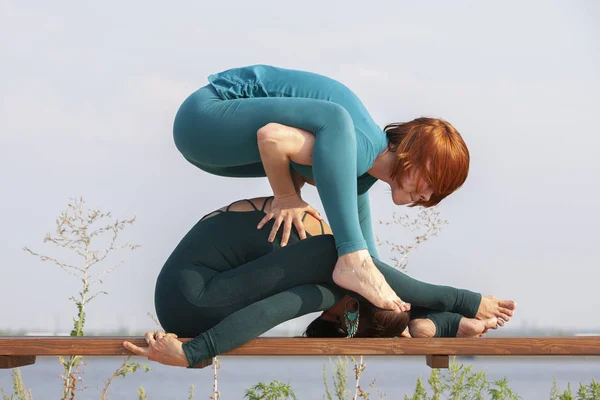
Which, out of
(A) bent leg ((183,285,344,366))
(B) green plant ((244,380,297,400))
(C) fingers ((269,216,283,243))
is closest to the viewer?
(A) bent leg ((183,285,344,366))

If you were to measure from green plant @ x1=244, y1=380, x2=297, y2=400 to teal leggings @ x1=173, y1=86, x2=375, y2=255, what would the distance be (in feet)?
5.88

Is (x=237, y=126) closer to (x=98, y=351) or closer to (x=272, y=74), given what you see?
(x=272, y=74)

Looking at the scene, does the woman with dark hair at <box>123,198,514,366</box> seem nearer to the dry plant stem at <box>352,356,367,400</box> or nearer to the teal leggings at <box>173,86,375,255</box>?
the teal leggings at <box>173,86,375,255</box>

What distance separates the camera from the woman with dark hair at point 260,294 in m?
2.12

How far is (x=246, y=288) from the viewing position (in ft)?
7.22

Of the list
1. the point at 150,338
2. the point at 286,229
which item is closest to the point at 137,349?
the point at 150,338

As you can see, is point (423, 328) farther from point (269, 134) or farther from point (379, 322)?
point (269, 134)

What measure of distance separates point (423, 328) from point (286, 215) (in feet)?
1.65

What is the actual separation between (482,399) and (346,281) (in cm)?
202

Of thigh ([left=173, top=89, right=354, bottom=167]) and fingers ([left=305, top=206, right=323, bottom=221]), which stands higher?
A: thigh ([left=173, top=89, right=354, bottom=167])

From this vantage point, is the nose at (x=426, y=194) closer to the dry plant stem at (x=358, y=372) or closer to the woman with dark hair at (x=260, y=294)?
the woman with dark hair at (x=260, y=294)

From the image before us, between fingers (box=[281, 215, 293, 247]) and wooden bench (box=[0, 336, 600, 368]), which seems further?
fingers (box=[281, 215, 293, 247])

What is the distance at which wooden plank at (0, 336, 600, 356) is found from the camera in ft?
6.86

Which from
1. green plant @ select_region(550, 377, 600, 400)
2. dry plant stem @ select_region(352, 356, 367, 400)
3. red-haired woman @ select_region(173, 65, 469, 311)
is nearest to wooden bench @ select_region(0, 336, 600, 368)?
red-haired woman @ select_region(173, 65, 469, 311)
